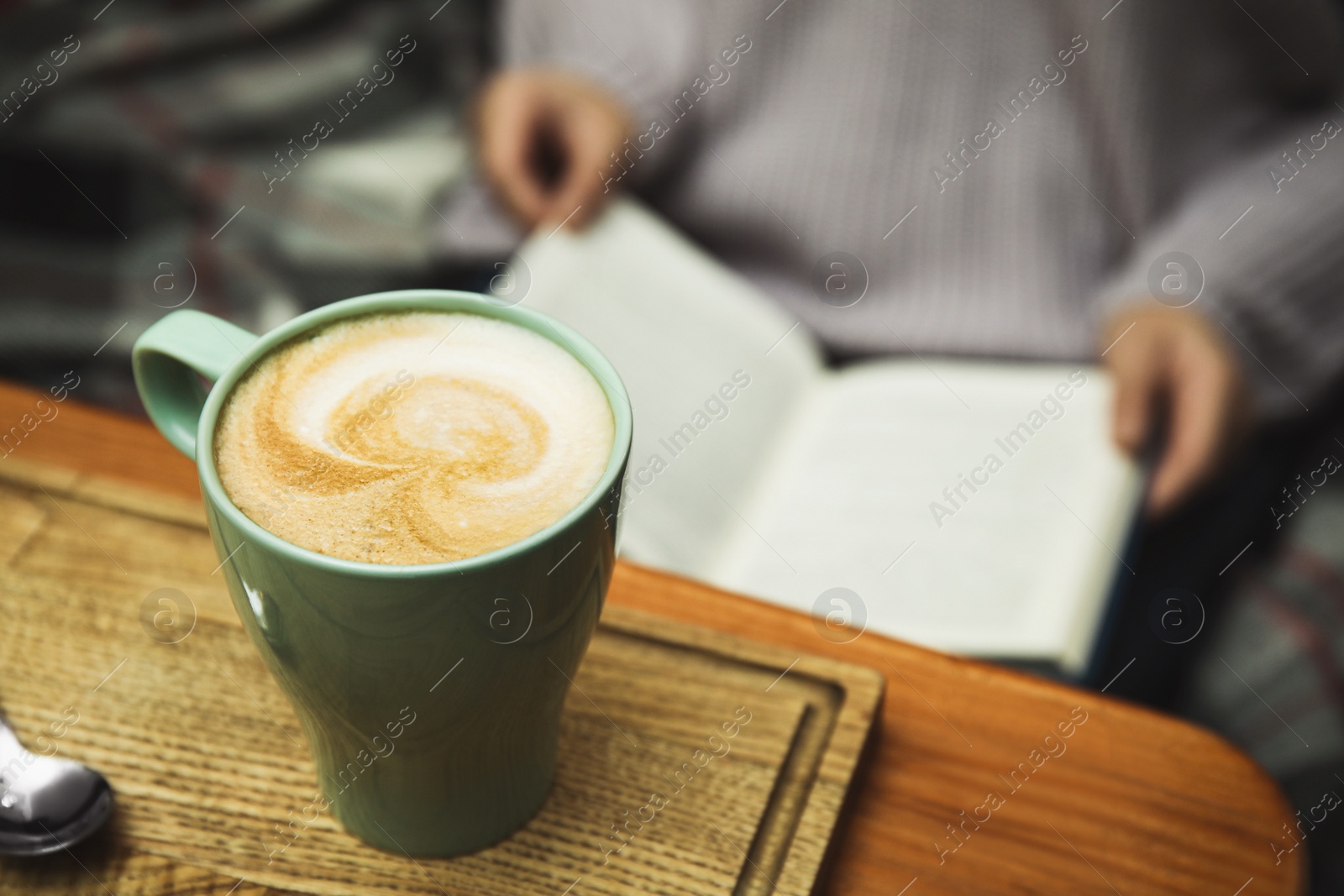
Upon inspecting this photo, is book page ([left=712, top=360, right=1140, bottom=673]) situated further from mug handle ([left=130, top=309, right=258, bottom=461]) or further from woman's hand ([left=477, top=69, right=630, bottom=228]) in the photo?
mug handle ([left=130, top=309, right=258, bottom=461])

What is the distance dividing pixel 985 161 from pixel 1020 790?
31.7 inches

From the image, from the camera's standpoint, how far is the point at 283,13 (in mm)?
1331

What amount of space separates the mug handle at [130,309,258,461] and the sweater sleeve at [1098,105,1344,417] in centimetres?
86

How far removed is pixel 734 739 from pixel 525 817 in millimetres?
107

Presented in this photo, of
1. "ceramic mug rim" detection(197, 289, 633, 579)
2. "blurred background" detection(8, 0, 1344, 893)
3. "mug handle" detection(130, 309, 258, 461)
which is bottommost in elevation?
"blurred background" detection(8, 0, 1344, 893)

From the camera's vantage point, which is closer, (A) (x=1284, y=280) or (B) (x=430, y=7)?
(A) (x=1284, y=280)

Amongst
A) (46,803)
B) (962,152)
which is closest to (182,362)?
(46,803)

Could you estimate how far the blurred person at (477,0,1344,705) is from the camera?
43.9 inches

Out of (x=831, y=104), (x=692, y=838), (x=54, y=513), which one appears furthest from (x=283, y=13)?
(x=692, y=838)

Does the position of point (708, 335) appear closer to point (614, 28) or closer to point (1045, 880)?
point (614, 28)

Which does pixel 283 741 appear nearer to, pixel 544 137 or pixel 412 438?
pixel 412 438

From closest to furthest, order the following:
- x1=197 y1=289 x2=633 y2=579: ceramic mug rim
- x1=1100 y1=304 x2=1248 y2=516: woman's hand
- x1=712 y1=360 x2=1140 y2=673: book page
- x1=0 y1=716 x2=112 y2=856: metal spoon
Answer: x1=197 y1=289 x2=633 y2=579: ceramic mug rim → x1=0 y1=716 x2=112 y2=856: metal spoon → x1=712 y1=360 x2=1140 y2=673: book page → x1=1100 y1=304 x2=1248 y2=516: woman's hand

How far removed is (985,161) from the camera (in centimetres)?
118

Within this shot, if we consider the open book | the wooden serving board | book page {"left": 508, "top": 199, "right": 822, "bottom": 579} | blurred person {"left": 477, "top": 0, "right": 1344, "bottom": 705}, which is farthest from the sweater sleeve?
the wooden serving board
